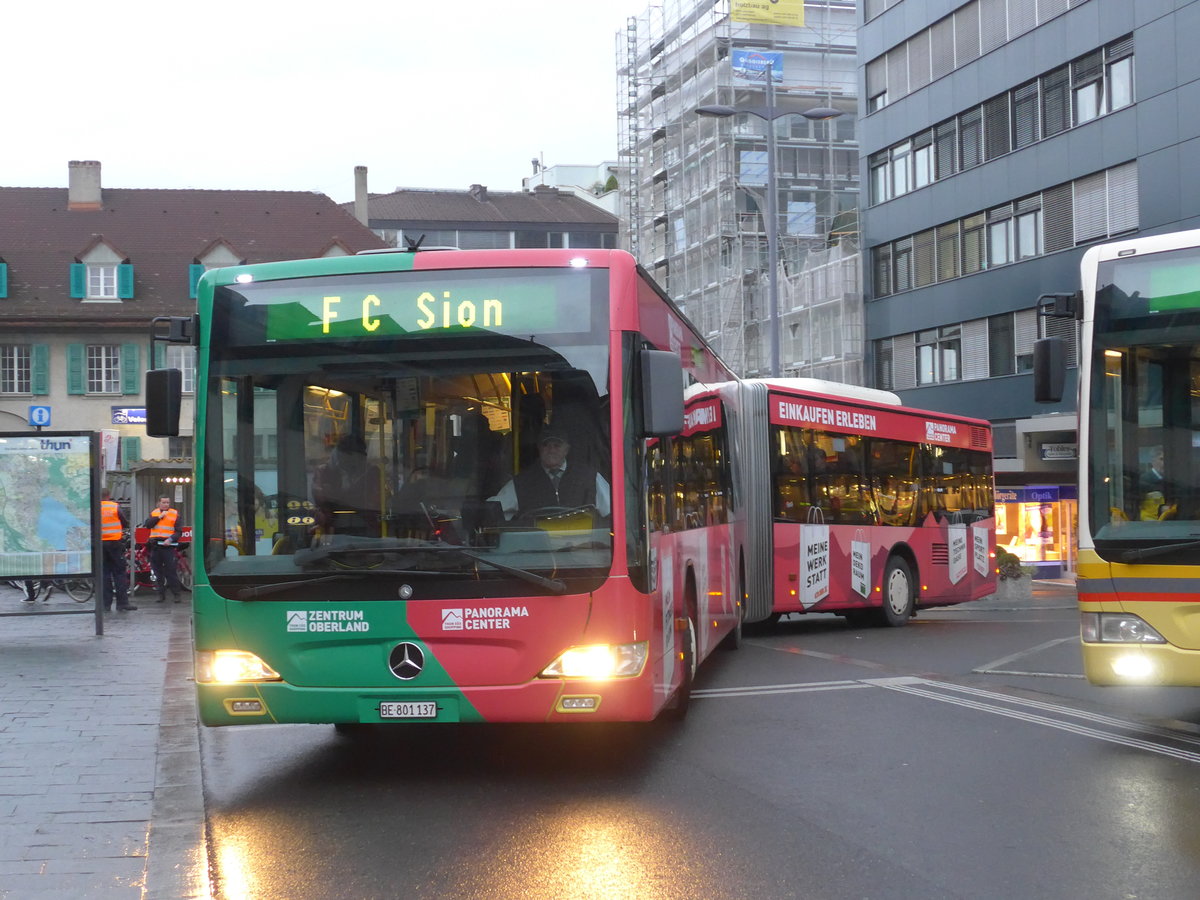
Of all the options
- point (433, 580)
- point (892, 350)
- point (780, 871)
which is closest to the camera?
point (780, 871)

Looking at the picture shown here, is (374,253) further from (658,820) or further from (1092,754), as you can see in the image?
(1092,754)

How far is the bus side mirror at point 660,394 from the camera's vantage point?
8.12 metres

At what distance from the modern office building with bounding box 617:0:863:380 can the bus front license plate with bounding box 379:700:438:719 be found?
35.8m

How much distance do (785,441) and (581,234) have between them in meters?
66.1

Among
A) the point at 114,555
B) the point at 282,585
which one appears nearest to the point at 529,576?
the point at 282,585

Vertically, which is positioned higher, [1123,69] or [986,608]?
[1123,69]

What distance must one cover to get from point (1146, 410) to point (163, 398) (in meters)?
5.87

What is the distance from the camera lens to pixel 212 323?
8328 mm

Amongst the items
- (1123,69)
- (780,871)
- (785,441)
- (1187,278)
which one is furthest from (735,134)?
(780,871)

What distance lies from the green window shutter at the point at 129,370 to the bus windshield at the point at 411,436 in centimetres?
4415

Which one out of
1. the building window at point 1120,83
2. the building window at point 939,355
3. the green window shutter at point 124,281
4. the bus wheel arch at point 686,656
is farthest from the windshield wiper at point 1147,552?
the green window shutter at point 124,281

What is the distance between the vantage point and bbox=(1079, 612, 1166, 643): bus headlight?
8.96 m

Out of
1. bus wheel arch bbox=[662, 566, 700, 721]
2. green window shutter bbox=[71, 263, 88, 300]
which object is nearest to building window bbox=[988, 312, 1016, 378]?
bus wheel arch bbox=[662, 566, 700, 721]

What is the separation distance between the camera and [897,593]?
20.0 metres
